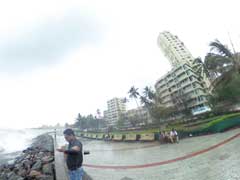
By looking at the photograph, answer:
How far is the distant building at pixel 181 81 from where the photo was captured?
173 ft

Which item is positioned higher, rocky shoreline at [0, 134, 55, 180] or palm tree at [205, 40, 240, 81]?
palm tree at [205, 40, 240, 81]

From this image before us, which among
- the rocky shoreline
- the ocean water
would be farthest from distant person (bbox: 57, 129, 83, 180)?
the ocean water

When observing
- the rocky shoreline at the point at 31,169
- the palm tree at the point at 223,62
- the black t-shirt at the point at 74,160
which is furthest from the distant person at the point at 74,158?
the palm tree at the point at 223,62

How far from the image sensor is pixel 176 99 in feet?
171

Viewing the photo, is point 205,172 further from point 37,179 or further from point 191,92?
point 191,92

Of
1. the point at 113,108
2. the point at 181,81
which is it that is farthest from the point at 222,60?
the point at 113,108

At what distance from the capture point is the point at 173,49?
7962cm

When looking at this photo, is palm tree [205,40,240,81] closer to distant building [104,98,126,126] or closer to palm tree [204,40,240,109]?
palm tree [204,40,240,109]

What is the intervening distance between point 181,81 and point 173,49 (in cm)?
2510

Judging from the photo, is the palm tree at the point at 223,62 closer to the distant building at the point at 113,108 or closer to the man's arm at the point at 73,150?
the man's arm at the point at 73,150

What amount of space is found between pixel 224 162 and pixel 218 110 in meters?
26.0

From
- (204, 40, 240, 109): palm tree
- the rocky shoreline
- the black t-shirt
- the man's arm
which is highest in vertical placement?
(204, 40, 240, 109): palm tree

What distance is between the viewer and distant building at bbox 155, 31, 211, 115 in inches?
2078

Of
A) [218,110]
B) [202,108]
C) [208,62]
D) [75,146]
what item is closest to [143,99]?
[202,108]
